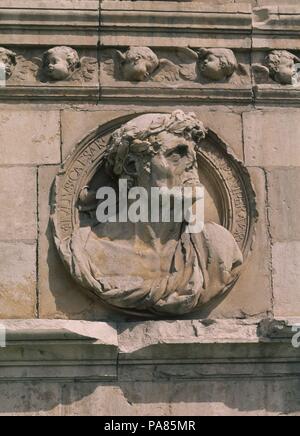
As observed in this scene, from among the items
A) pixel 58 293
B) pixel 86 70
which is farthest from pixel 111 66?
pixel 58 293

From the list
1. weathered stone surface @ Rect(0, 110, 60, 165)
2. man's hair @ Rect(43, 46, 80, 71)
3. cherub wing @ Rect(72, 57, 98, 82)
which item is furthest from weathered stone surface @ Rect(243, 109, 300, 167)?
weathered stone surface @ Rect(0, 110, 60, 165)

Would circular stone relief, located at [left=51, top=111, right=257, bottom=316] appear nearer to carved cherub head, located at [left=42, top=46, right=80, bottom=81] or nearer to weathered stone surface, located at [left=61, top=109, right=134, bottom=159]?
weathered stone surface, located at [left=61, top=109, right=134, bottom=159]

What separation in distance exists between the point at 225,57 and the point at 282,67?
0.44 m

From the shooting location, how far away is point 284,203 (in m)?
12.6

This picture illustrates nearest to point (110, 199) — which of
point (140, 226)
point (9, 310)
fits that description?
point (140, 226)

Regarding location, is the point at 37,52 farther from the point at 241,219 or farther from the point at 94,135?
the point at 241,219

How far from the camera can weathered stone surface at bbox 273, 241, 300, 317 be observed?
12.4m

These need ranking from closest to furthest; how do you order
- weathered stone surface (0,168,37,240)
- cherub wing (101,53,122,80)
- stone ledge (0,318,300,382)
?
stone ledge (0,318,300,382)
weathered stone surface (0,168,37,240)
cherub wing (101,53,122,80)

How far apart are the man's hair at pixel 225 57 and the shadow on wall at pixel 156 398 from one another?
2.33 m

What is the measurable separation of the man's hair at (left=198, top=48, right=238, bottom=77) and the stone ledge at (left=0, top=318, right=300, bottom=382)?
1929mm

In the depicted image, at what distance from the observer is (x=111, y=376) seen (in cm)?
1210

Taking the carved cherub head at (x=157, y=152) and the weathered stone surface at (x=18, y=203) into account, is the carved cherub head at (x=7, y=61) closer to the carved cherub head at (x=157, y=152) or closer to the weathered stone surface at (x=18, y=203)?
the weathered stone surface at (x=18, y=203)
